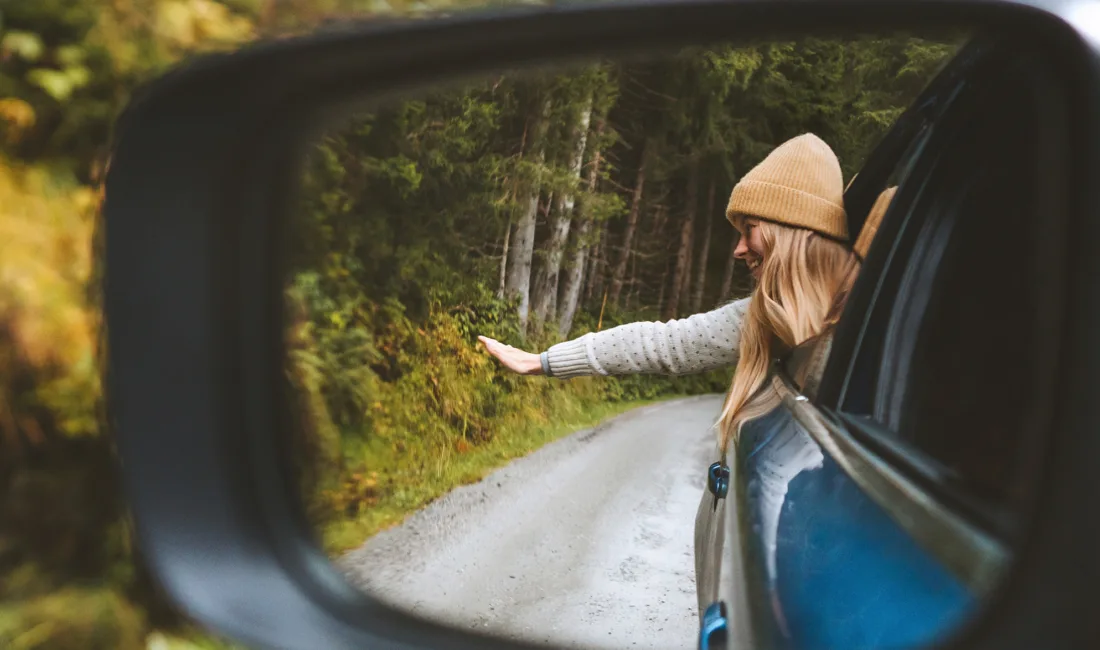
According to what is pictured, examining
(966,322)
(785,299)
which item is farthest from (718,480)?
(966,322)

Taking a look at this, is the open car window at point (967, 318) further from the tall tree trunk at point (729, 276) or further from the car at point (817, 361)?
the tall tree trunk at point (729, 276)

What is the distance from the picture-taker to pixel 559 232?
63.0 inches

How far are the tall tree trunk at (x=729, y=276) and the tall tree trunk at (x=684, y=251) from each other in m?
0.06

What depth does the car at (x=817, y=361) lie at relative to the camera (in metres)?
0.82

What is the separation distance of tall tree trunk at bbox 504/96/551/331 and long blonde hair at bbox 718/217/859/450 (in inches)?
14.8

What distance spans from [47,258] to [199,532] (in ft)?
8.94

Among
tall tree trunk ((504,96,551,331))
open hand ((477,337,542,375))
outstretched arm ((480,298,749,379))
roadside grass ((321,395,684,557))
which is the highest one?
tall tree trunk ((504,96,551,331))

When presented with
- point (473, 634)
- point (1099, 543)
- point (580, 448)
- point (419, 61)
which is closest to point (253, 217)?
point (419, 61)

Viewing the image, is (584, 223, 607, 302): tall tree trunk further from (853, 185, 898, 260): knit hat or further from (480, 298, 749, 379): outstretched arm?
(853, 185, 898, 260): knit hat

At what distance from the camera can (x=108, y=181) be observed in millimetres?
1527

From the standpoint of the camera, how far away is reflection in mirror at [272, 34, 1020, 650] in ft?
4.26

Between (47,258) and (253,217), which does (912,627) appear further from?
(47,258)

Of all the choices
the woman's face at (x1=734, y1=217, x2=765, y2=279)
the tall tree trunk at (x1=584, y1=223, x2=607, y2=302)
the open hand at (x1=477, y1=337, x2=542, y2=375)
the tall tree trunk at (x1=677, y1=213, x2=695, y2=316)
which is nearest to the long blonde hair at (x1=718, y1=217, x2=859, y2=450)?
the woman's face at (x1=734, y1=217, x2=765, y2=279)

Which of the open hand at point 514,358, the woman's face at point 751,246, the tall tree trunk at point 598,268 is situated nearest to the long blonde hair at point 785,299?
the woman's face at point 751,246
